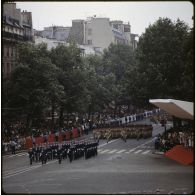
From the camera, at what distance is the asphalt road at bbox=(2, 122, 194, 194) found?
2217 centimetres

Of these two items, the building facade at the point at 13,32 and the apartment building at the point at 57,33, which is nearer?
the building facade at the point at 13,32

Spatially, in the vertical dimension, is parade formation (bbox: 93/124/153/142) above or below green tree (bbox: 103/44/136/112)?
below

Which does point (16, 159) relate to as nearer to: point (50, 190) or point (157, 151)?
point (157, 151)

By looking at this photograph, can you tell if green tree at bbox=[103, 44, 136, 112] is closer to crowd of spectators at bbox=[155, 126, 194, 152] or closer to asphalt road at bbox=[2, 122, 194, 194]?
crowd of spectators at bbox=[155, 126, 194, 152]

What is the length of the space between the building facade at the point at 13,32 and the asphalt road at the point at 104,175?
1692 centimetres

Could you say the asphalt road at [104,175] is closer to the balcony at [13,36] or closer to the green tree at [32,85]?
the green tree at [32,85]

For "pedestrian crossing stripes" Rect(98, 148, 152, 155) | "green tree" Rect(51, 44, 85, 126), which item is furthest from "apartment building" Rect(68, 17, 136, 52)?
"pedestrian crossing stripes" Rect(98, 148, 152, 155)

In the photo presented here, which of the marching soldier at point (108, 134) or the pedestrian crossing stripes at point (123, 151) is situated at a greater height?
the marching soldier at point (108, 134)

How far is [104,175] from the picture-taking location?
2633 centimetres

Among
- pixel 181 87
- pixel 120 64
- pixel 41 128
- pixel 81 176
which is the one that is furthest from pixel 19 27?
pixel 81 176

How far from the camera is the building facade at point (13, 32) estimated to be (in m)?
52.4

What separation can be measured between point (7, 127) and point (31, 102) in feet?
12.0

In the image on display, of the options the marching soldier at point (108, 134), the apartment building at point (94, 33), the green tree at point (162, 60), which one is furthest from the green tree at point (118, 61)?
the marching soldier at point (108, 134)

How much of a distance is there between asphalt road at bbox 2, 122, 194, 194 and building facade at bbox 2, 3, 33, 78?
16.9 meters
